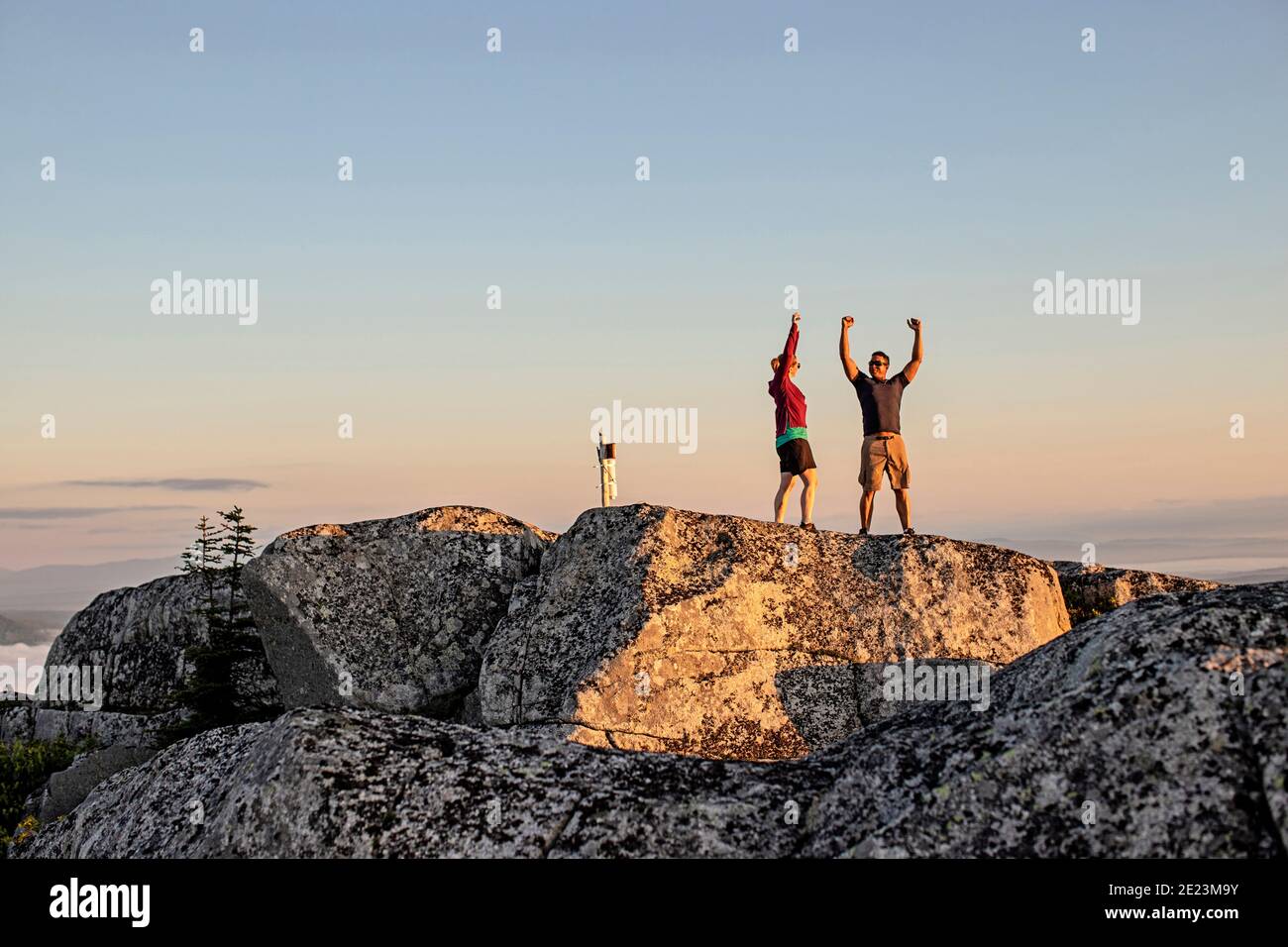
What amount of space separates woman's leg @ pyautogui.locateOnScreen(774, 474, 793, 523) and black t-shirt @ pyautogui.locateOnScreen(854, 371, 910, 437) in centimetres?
162

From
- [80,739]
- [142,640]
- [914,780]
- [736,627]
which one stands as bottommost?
[80,739]

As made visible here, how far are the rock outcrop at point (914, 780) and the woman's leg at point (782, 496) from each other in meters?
11.7

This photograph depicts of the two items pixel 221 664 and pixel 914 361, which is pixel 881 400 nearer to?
pixel 914 361

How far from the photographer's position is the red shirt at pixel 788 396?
1959 centimetres

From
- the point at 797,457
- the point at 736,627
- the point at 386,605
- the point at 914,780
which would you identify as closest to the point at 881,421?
the point at 797,457

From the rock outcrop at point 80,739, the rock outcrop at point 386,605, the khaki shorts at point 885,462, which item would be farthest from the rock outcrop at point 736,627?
the rock outcrop at point 80,739

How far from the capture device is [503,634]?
57.0ft

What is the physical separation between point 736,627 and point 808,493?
13.7ft

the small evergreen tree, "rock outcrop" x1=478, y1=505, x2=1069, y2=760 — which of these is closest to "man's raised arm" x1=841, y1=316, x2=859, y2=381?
"rock outcrop" x1=478, y1=505, x2=1069, y2=760

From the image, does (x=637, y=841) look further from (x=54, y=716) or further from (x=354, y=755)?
(x=54, y=716)

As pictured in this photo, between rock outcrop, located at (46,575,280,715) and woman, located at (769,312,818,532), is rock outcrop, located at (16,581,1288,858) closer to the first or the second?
woman, located at (769,312,818,532)

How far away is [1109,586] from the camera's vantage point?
64.9 ft
